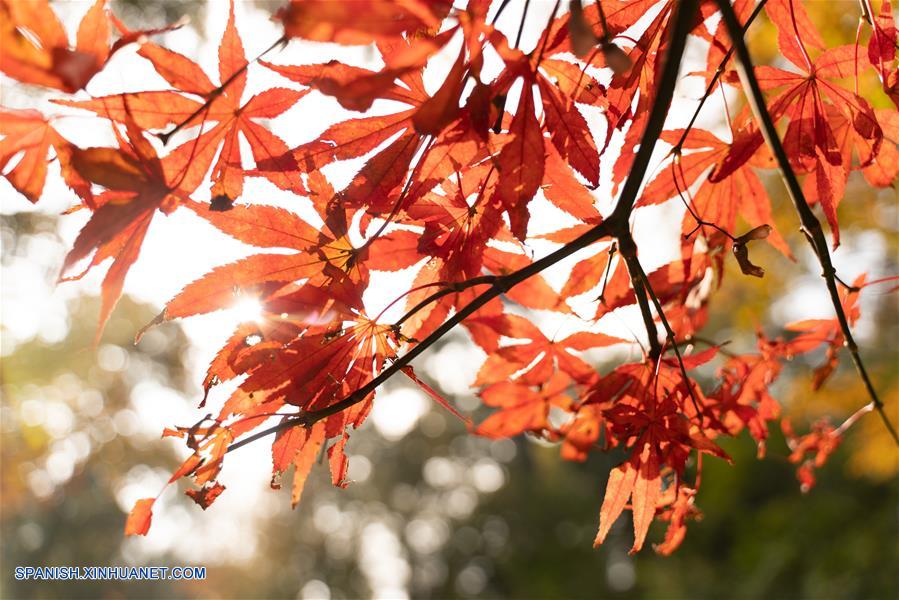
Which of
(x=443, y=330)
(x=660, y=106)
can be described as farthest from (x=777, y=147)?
(x=443, y=330)

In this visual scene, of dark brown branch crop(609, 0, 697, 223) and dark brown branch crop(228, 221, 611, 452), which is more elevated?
dark brown branch crop(609, 0, 697, 223)

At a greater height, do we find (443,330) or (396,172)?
(396,172)

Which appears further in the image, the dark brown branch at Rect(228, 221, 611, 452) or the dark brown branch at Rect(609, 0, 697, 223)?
the dark brown branch at Rect(228, 221, 611, 452)

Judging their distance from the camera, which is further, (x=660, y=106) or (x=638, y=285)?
(x=638, y=285)

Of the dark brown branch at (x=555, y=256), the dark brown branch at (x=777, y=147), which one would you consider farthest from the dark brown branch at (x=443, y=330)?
the dark brown branch at (x=777, y=147)

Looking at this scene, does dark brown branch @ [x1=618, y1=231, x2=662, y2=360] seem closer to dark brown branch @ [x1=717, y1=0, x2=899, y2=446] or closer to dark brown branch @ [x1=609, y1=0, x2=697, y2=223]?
dark brown branch @ [x1=609, y1=0, x2=697, y2=223]

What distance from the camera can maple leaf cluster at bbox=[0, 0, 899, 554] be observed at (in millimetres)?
405

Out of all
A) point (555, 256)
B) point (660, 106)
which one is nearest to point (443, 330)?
point (555, 256)

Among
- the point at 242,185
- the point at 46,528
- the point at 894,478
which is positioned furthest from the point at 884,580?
the point at 46,528

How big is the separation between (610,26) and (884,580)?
581 cm

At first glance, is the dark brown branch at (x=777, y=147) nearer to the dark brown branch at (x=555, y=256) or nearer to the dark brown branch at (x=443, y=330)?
the dark brown branch at (x=555, y=256)

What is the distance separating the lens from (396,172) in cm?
51

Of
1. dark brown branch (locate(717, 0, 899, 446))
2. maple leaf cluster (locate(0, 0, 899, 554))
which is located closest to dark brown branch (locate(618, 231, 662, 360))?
maple leaf cluster (locate(0, 0, 899, 554))

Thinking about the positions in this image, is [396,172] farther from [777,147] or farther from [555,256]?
[777,147]
